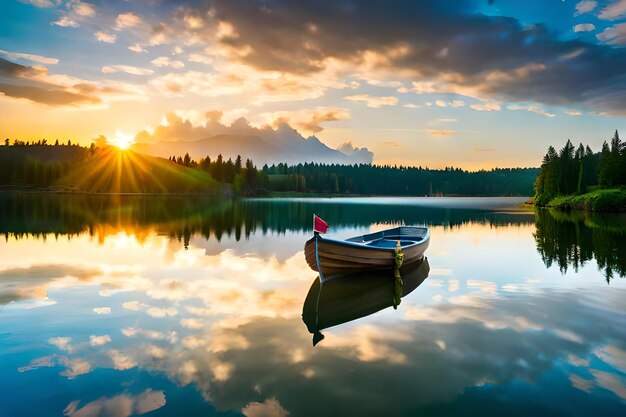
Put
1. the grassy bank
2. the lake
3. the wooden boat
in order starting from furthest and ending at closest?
the grassy bank
the wooden boat
the lake

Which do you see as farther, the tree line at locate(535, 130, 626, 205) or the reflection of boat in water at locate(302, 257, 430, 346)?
the tree line at locate(535, 130, 626, 205)

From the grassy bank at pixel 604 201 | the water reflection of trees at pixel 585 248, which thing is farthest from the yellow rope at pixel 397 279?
the grassy bank at pixel 604 201

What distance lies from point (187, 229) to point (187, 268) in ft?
78.8

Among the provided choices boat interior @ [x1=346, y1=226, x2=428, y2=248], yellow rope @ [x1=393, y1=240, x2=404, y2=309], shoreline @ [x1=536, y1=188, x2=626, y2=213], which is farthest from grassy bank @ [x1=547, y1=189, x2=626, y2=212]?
yellow rope @ [x1=393, y1=240, x2=404, y2=309]

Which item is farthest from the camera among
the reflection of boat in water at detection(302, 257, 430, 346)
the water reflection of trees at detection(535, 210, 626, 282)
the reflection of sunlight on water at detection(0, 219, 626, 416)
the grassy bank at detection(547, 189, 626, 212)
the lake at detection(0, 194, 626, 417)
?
the grassy bank at detection(547, 189, 626, 212)

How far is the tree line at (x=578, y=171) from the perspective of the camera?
10421cm

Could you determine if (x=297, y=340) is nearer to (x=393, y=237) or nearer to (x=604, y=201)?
(x=393, y=237)

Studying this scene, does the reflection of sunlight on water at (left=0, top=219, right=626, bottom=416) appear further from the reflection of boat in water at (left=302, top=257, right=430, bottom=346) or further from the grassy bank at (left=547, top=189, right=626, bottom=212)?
the grassy bank at (left=547, top=189, right=626, bottom=212)

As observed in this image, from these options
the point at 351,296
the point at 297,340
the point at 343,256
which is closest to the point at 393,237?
the point at 343,256

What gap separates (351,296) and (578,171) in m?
126

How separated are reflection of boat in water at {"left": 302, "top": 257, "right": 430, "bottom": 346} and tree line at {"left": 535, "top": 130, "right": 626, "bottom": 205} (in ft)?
335

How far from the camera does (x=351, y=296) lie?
2086 cm

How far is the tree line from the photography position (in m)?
104

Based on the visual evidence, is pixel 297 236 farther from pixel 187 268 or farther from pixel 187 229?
pixel 187 268
